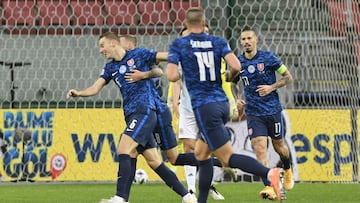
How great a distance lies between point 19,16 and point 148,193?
17.5ft

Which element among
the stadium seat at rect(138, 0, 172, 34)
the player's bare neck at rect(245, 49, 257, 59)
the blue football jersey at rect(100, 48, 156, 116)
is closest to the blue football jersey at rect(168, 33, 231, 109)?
the blue football jersey at rect(100, 48, 156, 116)

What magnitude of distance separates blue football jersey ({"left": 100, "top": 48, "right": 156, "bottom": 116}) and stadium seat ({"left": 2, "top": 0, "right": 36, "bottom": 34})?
5915 millimetres

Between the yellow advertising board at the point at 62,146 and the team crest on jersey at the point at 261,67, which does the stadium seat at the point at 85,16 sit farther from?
the team crest on jersey at the point at 261,67

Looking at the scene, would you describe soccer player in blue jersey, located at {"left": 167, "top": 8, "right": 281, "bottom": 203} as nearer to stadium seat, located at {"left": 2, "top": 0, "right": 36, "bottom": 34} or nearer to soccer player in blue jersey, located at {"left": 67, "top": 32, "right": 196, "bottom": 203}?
soccer player in blue jersey, located at {"left": 67, "top": 32, "right": 196, "bottom": 203}

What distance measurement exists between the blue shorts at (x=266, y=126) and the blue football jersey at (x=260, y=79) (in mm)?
56

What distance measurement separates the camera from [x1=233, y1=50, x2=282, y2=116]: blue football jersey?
30.1 feet

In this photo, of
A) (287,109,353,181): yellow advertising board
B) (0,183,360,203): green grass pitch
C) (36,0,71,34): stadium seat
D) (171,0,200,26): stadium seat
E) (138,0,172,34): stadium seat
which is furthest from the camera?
(171,0,200,26): stadium seat

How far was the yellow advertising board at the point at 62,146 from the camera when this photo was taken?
1212 centimetres

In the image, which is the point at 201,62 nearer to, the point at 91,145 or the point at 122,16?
the point at 91,145

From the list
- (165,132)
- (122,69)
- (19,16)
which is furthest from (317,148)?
(19,16)

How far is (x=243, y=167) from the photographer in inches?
249

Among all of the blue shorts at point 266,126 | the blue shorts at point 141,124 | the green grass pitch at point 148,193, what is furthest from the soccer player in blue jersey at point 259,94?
the blue shorts at point 141,124

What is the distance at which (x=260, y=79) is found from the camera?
30.1 feet

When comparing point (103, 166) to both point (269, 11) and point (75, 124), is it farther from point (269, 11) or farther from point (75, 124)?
point (269, 11)
